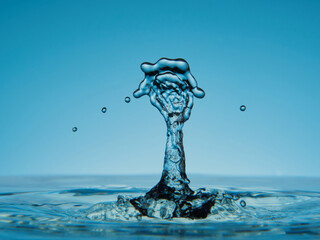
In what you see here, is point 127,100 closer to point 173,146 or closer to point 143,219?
point 173,146

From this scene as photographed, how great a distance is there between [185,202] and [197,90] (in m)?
0.73

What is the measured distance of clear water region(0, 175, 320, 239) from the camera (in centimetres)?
117

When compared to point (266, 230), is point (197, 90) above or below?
above

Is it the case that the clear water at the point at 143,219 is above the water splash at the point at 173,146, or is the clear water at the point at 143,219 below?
below

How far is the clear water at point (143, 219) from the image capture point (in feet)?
3.85

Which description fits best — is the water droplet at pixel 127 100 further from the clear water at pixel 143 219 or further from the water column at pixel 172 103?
the clear water at pixel 143 219

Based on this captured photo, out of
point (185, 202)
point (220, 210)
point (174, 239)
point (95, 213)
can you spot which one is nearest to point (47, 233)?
point (174, 239)

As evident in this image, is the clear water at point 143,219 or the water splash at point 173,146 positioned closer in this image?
the clear water at point 143,219

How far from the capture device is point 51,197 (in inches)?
97.3

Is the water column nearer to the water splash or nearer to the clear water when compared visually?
the water splash

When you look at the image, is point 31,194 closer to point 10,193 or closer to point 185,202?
point 10,193

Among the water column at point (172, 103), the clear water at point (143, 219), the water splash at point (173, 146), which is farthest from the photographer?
the water column at point (172, 103)

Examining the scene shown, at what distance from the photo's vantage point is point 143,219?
1.79 m

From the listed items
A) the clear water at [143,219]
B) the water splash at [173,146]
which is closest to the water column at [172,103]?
the water splash at [173,146]
